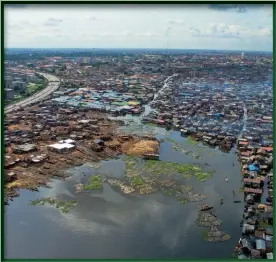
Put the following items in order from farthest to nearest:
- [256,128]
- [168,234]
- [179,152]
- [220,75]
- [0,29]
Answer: [220,75]
[256,128]
[179,152]
[168,234]
[0,29]

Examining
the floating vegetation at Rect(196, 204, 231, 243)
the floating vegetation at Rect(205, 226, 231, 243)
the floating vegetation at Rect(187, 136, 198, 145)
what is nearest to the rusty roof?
the floating vegetation at Rect(196, 204, 231, 243)

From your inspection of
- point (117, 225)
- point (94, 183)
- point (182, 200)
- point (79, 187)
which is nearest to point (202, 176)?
point (182, 200)

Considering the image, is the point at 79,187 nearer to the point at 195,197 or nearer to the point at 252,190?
the point at 195,197

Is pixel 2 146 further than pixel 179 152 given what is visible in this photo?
No

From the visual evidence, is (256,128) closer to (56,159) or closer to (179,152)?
(179,152)

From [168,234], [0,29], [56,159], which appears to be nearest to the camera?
[0,29]

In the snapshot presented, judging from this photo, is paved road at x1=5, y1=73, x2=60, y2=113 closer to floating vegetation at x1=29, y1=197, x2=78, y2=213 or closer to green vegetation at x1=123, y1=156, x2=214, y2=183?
green vegetation at x1=123, y1=156, x2=214, y2=183

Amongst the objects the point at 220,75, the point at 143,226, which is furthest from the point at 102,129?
the point at 220,75
